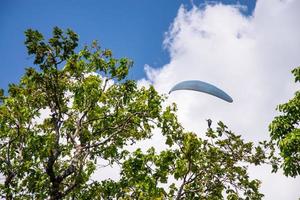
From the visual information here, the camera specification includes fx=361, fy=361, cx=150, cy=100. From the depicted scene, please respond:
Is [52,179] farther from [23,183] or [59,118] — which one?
[59,118]

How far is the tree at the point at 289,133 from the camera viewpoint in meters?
13.9

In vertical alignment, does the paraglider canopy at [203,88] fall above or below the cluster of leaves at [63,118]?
above

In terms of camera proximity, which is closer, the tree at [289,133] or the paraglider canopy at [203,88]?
the tree at [289,133]

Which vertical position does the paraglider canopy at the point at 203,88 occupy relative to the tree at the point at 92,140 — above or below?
above

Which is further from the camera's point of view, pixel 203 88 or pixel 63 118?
pixel 203 88

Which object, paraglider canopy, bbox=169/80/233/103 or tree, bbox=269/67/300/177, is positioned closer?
tree, bbox=269/67/300/177

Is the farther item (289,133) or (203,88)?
(203,88)

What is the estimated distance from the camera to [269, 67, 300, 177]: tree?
13898 millimetres

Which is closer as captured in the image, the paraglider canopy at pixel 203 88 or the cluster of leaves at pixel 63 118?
the cluster of leaves at pixel 63 118

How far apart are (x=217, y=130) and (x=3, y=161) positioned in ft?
35.0

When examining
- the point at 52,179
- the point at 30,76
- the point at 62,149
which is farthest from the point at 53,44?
the point at 52,179

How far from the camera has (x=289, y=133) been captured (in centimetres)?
1412

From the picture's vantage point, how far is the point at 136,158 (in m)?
16.2

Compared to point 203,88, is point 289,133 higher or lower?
lower
